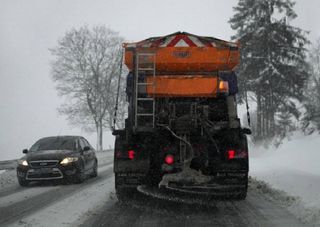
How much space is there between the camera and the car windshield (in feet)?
52.5

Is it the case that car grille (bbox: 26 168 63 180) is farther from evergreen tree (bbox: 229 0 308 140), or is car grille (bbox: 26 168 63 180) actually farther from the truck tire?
evergreen tree (bbox: 229 0 308 140)

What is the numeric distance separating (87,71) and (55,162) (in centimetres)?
3374

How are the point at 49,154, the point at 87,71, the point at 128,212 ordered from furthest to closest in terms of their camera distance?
the point at 87,71 < the point at 49,154 < the point at 128,212

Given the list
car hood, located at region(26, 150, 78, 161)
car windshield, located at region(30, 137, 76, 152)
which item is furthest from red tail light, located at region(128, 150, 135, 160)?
car windshield, located at region(30, 137, 76, 152)

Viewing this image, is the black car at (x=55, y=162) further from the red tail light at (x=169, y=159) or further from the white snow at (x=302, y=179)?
the red tail light at (x=169, y=159)

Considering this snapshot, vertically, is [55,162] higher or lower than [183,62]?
lower

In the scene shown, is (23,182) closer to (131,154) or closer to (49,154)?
(49,154)

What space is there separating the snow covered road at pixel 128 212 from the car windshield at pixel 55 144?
146 inches

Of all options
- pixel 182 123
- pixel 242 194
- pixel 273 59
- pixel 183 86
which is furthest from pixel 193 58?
pixel 273 59

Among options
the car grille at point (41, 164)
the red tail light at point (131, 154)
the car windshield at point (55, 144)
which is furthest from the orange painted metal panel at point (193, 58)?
the car windshield at point (55, 144)

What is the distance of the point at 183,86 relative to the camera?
9938 millimetres

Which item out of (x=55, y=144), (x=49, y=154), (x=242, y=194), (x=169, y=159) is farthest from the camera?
(x=55, y=144)

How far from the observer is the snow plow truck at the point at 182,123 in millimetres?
9633

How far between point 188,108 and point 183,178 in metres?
1.38
